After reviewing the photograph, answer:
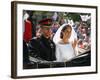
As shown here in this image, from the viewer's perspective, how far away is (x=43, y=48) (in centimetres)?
187

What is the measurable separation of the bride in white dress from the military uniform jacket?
0.04m

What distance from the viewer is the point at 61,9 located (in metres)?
1.92

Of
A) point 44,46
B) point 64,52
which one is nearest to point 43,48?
point 44,46

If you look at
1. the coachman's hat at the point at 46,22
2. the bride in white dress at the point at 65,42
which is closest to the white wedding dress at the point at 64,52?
the bride in white dress at the point at 65,42

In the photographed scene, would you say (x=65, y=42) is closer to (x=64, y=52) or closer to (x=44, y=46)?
(x=64, y=52)

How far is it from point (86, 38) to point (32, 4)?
1.76 feet

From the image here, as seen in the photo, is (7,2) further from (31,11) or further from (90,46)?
(90,46)

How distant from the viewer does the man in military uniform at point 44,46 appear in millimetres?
1838

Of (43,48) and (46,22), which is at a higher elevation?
(46,22)

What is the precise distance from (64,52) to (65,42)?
79mm

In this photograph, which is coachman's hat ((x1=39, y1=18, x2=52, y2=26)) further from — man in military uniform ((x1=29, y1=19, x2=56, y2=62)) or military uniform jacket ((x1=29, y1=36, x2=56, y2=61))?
military uniform jacket ((x1=29, y1=36, x2=56, y2=61))

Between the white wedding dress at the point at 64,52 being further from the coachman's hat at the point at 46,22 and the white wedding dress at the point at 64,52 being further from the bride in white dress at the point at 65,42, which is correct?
the coachman's hat at the point at 46,22

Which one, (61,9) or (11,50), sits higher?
(61,9)

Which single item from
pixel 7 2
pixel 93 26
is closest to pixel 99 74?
pixel 93 26
